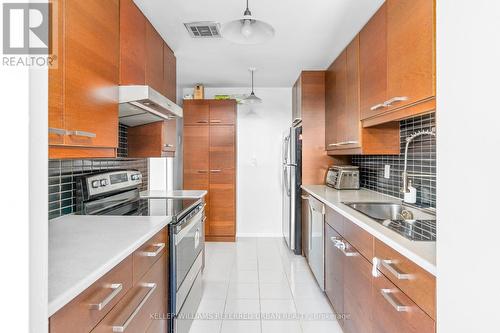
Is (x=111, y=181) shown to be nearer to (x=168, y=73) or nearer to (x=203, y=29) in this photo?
(x=168, y=73)

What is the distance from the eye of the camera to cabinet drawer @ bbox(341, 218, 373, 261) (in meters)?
1.54

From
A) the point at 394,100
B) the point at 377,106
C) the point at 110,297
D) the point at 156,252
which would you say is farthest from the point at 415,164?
the point at 110,297

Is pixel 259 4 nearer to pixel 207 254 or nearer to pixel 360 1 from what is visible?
pixel 360 1

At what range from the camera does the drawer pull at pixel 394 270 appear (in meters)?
1.14

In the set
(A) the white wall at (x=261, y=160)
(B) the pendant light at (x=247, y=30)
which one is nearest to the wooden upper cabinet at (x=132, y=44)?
(B) the pendant light at (x=247, y=30)

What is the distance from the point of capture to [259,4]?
6.84 feet

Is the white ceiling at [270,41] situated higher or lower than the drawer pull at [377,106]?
higher

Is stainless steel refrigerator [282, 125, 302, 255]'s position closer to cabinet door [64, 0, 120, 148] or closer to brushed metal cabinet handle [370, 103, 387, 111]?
brushed metal cabinet handle [370, 103, 387, 111]

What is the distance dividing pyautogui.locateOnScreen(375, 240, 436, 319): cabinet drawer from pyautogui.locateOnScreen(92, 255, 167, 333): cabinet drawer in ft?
3.65

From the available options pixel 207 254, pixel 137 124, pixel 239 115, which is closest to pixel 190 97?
pixel 239 115

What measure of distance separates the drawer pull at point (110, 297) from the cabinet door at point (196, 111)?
11.1 ft

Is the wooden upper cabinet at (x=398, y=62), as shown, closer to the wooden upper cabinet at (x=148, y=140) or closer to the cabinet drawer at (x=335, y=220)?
the cabinet drawer at (x=335, y=220)

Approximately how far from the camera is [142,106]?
6.21 ft
